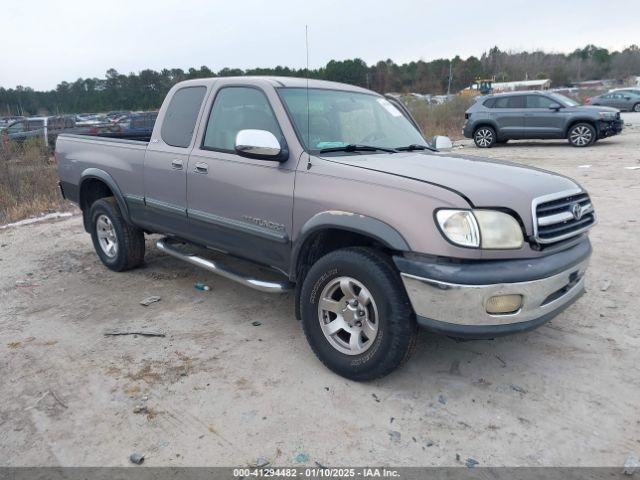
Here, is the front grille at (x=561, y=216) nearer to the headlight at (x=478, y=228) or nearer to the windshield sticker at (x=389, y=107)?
the headlight at (x=478, y=228)

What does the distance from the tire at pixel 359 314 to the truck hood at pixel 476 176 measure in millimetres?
564

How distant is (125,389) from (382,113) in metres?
2.89

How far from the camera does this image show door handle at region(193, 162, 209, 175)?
406 centimetres

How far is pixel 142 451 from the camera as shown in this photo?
265 cm

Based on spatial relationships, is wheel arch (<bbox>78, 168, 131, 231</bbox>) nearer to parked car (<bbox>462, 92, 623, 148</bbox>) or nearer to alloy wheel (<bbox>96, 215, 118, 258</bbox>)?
alloy wheel (<bbox>96, 215, 118, 258</bbox>)

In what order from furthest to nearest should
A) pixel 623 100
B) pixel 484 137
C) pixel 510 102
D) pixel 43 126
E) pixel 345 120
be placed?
pixel 623 100 → pixel 43 126 → pixel 484 137 → pixel 510 102 → pixel 345 120

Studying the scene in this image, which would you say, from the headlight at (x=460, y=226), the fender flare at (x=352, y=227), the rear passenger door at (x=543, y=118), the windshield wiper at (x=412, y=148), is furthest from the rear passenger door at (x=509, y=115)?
the headlight at (x=460, y=226)

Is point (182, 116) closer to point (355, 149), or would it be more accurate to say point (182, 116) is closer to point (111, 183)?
point (111, 183)

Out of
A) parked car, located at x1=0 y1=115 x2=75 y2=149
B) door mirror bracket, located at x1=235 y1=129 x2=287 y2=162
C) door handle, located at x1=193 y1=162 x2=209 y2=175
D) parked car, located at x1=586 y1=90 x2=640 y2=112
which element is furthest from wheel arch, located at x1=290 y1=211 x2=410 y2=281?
parked car, located at x1=586 y1=90 x2=640 y2=112

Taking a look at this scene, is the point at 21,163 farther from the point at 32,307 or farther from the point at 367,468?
the point at 367,468

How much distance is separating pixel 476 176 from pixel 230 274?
1.99m

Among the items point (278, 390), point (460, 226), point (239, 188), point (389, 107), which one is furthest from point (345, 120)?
point (278, 390)

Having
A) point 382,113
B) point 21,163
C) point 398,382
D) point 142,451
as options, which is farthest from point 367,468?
point 21,163

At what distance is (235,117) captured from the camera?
4.06 meters
